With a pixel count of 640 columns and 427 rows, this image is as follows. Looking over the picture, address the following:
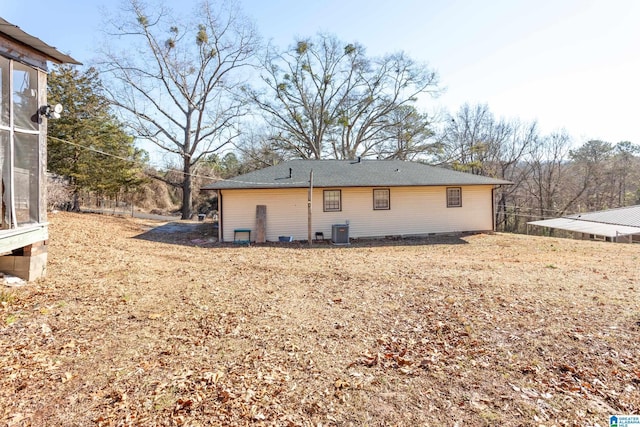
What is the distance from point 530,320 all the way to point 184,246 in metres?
9.86

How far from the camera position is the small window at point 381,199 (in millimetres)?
13844

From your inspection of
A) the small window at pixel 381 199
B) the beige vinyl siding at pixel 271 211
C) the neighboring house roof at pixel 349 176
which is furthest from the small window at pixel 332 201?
the small window at pixel 381 199

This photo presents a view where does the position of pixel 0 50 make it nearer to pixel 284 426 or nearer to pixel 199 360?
pixel 199 360

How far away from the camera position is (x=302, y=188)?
13.2m

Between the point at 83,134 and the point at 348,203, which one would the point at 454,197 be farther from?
the point at 83,134

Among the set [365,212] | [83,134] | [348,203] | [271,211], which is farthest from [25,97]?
[83,134]

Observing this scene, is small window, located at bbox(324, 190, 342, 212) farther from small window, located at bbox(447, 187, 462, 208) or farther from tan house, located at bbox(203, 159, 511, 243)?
small window, located at bbox(447, 187, 462, 208)

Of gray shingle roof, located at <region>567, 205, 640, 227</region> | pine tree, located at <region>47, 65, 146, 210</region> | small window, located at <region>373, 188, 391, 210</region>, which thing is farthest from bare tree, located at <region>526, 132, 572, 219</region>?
pine tree, located at <region>47, 65, 146, 210</region>

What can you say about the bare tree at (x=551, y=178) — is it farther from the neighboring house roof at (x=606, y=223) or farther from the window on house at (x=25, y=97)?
the window on house at (x=25, y=97)

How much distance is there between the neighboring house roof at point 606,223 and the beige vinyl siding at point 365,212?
5.94m

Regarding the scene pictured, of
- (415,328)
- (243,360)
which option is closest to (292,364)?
(243,360)

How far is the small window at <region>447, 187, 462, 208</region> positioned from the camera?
14.6 metres

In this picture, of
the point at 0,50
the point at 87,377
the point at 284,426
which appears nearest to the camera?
the point at 284,426

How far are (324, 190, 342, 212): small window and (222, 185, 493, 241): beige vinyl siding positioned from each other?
0.17 meters
